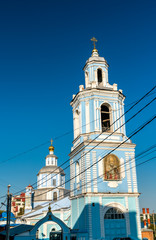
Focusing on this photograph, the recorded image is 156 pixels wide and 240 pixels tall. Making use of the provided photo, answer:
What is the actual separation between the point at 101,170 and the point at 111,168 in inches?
40.8

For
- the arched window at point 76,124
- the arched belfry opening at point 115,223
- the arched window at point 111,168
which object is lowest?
the arched belfry opening at point 115,223

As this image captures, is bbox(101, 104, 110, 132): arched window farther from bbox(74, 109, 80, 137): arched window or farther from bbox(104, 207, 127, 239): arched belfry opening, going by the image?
bbox(104, 207, 127, 239): arched belfry opening

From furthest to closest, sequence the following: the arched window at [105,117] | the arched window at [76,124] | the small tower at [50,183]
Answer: the small tower at [50,183]
the arched window at [76,124]
the arched window at [105,117]

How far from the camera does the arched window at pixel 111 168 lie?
78.4 feet

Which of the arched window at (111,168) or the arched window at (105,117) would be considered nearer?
the arched window at (111,168)

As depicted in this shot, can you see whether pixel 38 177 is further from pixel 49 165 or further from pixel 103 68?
pixel 103 68

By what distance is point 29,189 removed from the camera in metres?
54.2

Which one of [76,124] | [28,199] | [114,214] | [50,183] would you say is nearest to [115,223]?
[114,214]

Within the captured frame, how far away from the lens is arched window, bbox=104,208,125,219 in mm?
22766

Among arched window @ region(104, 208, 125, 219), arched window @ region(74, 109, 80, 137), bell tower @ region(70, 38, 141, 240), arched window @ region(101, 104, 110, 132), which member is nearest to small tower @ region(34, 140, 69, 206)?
arched window @ region(74, 109, 80, 137)

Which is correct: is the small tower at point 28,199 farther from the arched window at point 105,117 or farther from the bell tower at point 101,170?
the arched window at point 105,117

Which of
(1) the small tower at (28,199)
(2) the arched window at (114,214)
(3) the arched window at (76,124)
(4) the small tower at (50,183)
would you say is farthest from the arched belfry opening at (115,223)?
(1) the small tower at (28,199)

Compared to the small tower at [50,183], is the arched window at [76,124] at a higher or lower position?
higher

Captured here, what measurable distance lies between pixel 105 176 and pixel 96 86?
933 cm
